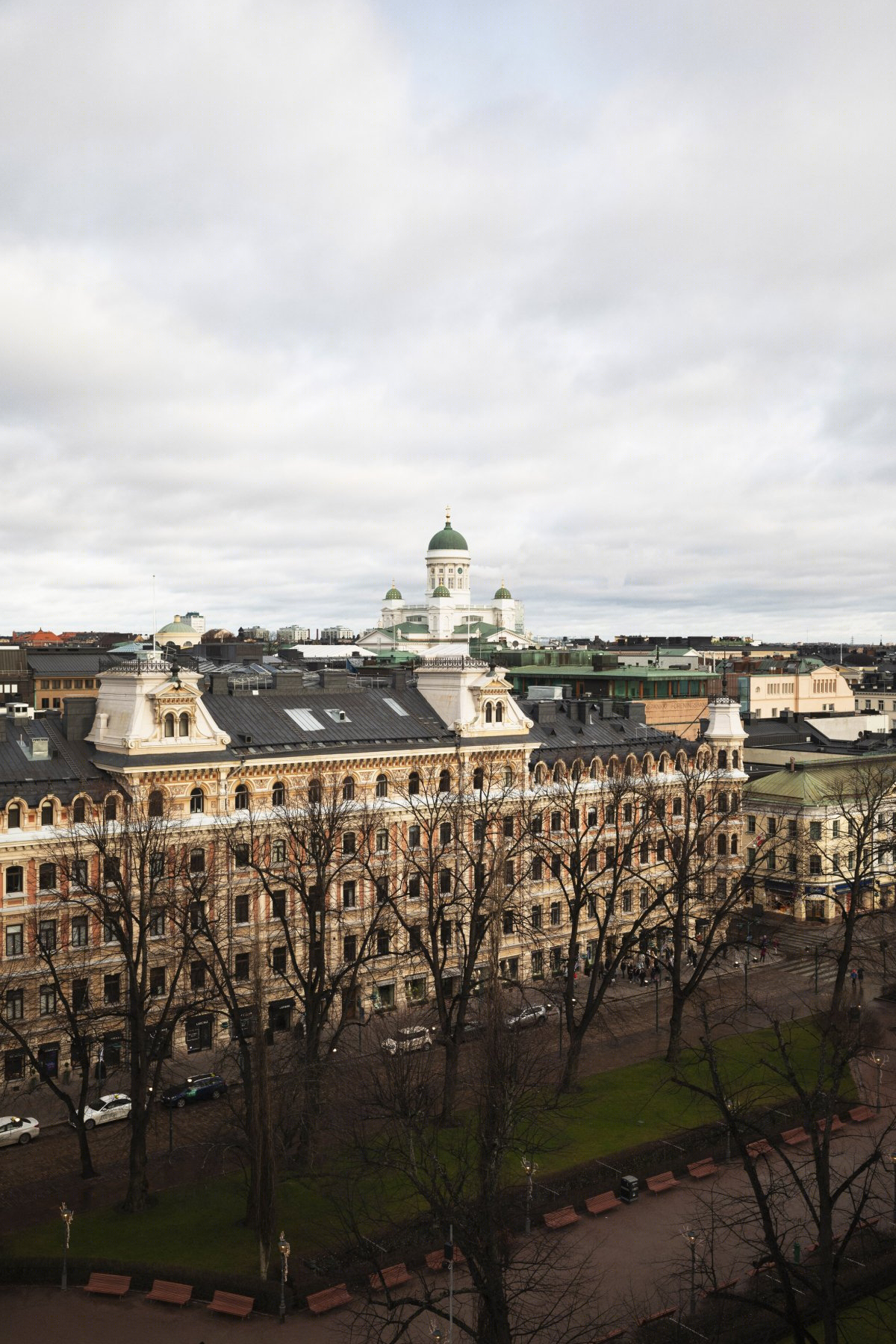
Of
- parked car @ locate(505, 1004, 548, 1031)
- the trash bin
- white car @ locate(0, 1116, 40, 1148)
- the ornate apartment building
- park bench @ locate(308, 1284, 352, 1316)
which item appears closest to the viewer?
park bench @ locate(308, 1284, 352, 1316)

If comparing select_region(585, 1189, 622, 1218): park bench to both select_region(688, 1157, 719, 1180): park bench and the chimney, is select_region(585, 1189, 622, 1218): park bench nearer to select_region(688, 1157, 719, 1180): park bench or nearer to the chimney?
select_region(688, 1157, 719, 1180): park bench

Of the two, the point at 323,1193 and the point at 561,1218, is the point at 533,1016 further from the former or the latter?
the point at 323,1193

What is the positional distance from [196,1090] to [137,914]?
960 cm

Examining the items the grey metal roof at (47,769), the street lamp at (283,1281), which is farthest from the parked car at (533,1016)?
the grey metal roof at (47,769)

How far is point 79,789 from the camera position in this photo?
60094 millimetres

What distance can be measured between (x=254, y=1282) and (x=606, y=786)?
156 ft

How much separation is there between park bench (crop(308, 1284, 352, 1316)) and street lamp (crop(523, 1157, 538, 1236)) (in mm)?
7311

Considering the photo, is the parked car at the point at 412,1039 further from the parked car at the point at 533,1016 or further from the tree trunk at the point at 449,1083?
the parked car at the point at 533,1016

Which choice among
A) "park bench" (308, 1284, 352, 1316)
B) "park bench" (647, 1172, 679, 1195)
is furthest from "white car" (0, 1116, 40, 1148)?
"park bench" (647, 1172, 679, 1195)

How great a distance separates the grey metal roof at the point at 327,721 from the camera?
68.6 meters

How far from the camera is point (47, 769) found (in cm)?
6166

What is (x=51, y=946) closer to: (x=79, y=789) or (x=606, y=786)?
(x=79, y=789)

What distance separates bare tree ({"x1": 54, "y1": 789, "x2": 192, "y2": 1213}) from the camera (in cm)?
4681

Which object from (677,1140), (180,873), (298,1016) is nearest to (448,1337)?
(677,1140)
